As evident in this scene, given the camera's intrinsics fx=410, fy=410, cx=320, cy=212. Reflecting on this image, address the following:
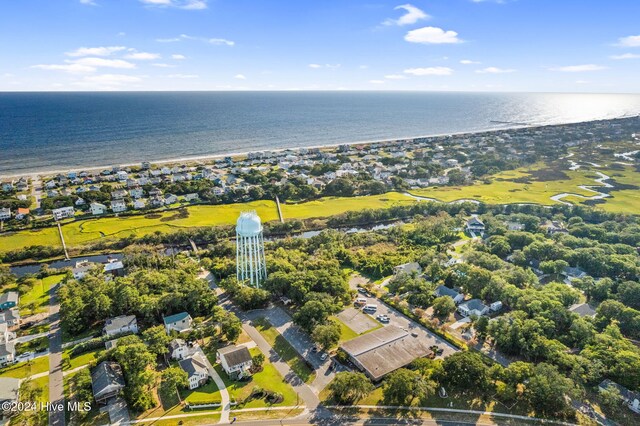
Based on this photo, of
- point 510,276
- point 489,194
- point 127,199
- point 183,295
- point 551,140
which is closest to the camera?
point 183,295

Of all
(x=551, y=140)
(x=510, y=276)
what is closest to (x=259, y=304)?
(x=510, y=276)

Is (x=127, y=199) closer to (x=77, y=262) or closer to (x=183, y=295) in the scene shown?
(x=77, y=262)

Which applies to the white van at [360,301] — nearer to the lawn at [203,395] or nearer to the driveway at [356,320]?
the driveway at [356,320]

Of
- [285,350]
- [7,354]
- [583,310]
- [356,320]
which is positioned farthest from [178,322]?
[583,310]

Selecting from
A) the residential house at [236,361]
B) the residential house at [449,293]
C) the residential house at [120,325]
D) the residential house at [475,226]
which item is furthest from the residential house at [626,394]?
the residential house at [120,325]

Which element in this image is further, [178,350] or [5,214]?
[5,214]

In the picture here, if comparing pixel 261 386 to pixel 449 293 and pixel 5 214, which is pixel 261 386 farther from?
pixel 5 214

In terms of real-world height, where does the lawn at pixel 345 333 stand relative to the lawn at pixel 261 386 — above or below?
above
